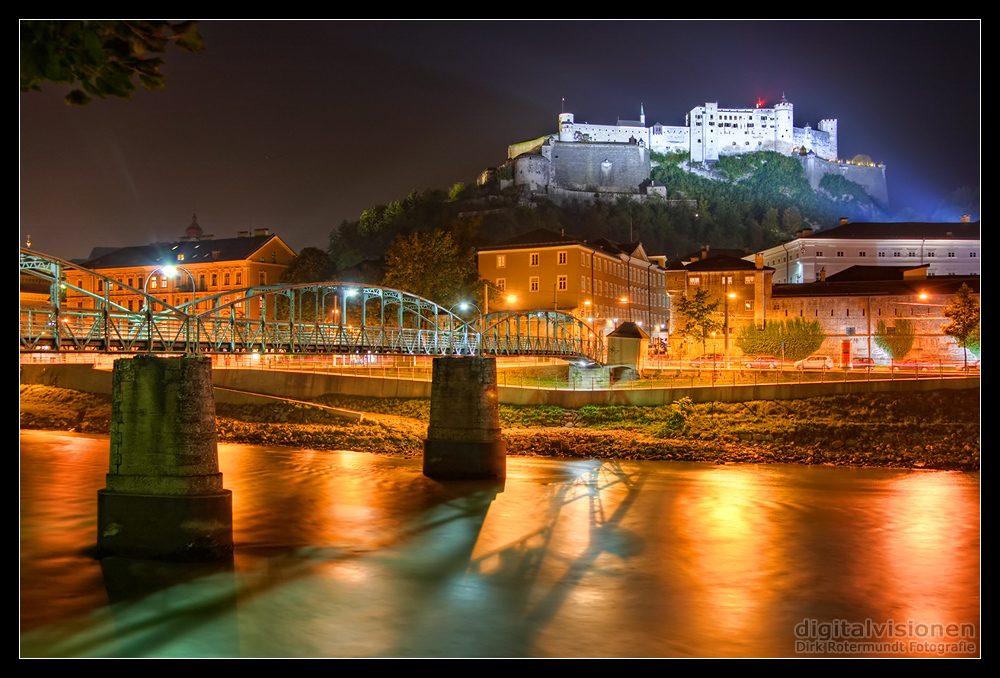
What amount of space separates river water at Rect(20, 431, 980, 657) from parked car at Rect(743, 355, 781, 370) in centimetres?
2605

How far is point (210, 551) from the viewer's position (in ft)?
57.6

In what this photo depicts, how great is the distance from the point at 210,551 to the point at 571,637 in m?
7.65

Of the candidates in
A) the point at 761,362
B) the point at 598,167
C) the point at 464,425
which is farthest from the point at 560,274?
the point at 598,167

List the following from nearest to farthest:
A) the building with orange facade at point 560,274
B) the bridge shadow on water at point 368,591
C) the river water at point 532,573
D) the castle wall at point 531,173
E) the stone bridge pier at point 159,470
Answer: the bridge shadow on water at point 368,591, the river water at point 532,573, the stone bridge pier at point 159,470, the building with orange facade at point 560,274, the castle wall at point 531,173

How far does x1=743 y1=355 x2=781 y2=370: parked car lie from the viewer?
55.7 meters

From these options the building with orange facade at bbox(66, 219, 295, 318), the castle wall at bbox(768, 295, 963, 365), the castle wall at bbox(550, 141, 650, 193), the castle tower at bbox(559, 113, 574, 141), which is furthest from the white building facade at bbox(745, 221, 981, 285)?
the castle tower at bbox(559, 113, 574, 141)

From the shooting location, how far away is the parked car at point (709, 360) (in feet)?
188

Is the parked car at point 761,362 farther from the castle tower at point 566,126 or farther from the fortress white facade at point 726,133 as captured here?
the fortress white facade at point 726,133

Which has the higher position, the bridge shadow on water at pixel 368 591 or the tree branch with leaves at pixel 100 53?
the tree branch with leaves at pixel 100 53

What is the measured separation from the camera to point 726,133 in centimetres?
16212

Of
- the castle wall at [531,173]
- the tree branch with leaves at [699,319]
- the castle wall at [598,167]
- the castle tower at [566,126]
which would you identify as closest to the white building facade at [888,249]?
the tree branch with leaves at [699,319]

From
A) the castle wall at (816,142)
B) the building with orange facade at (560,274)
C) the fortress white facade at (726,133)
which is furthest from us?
the castle wall at (816,142)

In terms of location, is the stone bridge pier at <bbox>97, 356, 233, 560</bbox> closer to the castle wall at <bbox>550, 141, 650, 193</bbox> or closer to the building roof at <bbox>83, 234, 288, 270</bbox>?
the building roof at <bbox>83, 234, 288, 270</bbox>

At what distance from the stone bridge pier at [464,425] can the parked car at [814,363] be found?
27576 millimetres
